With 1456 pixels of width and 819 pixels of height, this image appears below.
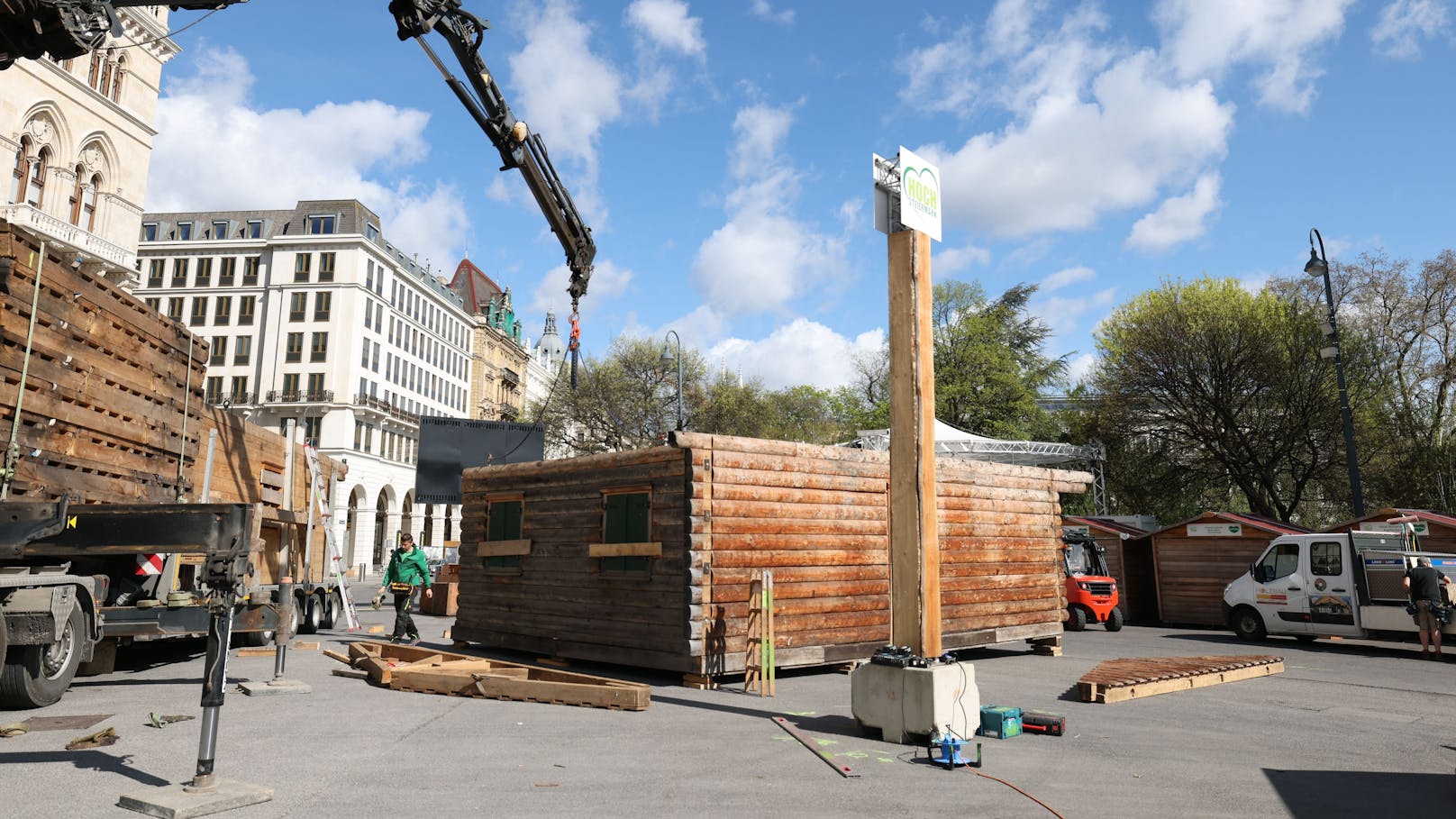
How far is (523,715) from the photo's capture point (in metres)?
8.69

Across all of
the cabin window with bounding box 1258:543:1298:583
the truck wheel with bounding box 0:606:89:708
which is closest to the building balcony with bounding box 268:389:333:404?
the truck wheel with bounding box 0:606:89:708

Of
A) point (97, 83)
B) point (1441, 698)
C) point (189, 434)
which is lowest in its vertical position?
point (1441, 698)

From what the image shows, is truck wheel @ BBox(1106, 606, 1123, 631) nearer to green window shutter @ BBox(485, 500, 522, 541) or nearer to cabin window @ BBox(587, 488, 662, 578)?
cabin window @ BBox(587, 488, 662, 578)

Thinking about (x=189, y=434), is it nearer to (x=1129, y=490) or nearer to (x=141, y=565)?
(x=141, y=565)

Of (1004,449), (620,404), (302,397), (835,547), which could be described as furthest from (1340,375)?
(302,397)

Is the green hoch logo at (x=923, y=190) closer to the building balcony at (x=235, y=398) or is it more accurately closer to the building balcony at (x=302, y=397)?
the building balcony at (x=302, y=397)

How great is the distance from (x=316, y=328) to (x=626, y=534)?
53.4 m

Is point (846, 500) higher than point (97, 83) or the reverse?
the reverse

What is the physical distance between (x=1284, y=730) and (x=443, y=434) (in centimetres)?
2427

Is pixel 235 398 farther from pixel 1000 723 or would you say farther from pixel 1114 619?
pixel 1000 723

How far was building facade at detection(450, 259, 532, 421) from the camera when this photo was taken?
77.9 metres

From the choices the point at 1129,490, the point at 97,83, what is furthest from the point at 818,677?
the point at 97,83

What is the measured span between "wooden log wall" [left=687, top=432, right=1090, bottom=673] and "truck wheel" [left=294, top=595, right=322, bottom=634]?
939 cm

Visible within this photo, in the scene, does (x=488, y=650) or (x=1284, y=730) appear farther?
(x=488, y=650)
